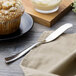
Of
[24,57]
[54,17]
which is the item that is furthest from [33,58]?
[54,17]

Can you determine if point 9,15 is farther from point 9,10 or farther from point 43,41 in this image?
point 43,41

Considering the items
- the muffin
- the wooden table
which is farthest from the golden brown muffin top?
the wooden table

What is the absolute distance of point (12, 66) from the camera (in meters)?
0.96

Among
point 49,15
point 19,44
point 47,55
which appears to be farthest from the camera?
point 49,15

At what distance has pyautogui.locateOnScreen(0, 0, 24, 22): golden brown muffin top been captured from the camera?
1094 millimetres

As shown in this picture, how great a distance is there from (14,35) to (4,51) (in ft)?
0.40

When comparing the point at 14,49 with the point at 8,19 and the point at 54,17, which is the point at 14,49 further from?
the point at 54,17

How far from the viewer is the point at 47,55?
98 centimetres

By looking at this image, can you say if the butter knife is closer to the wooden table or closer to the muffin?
the wooden table

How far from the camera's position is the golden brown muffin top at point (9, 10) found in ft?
3.59

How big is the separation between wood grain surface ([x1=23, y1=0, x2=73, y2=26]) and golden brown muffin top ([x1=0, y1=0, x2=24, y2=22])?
163mm

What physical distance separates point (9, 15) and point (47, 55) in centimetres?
27

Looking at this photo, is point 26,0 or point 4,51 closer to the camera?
point 4,51

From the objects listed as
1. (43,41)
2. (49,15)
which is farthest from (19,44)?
(49,15)
